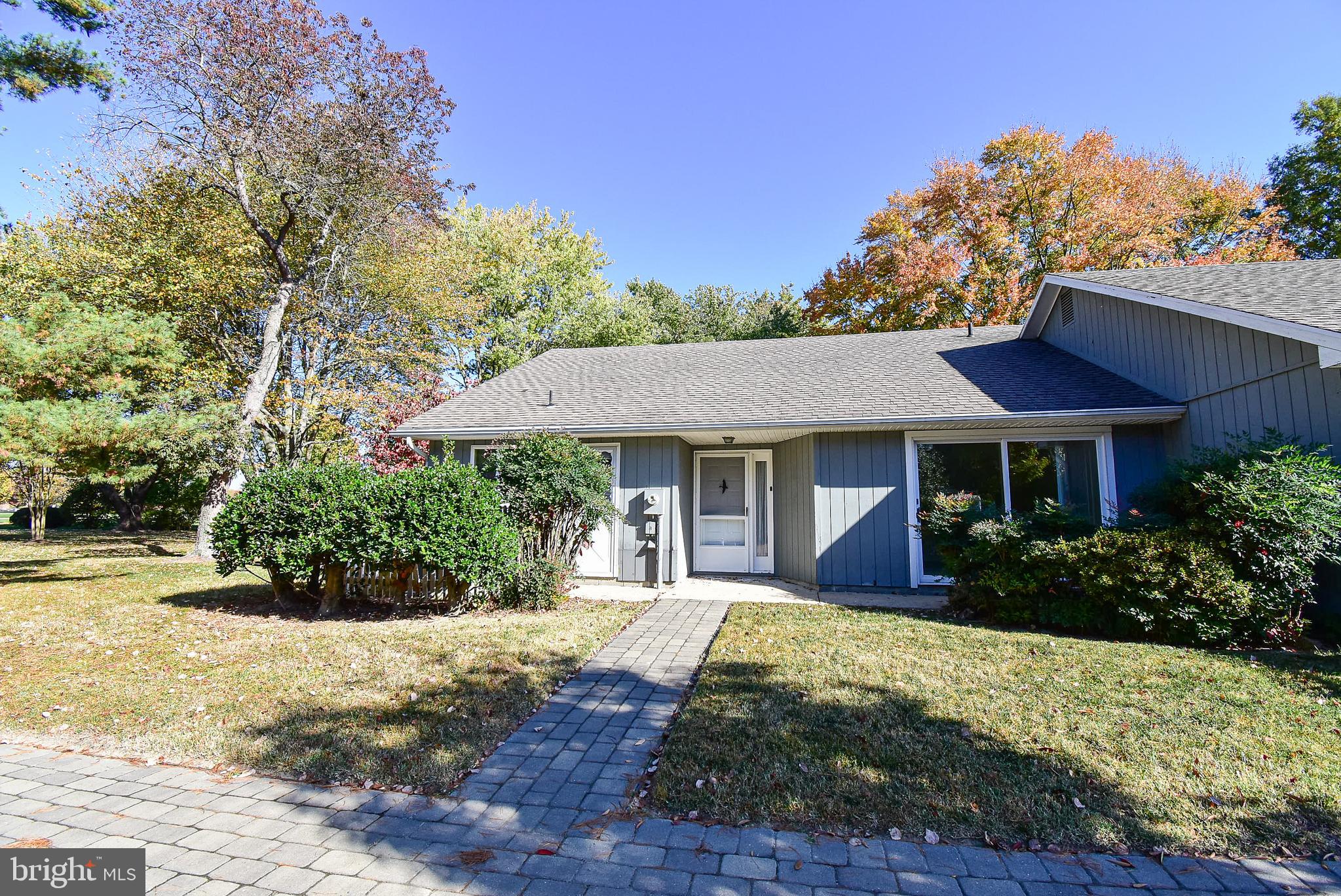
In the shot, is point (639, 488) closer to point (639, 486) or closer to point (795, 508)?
point (639, 486)

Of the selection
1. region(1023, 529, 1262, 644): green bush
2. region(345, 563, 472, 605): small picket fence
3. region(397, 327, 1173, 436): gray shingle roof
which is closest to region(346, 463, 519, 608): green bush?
region(345, 563, 472, 605): small picket fence

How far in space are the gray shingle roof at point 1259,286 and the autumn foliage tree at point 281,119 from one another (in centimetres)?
1628

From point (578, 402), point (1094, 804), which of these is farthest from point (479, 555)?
point (1094, 804)

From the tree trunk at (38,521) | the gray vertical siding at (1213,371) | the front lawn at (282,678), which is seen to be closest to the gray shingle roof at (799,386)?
the gray vertical siding at (1213,371)

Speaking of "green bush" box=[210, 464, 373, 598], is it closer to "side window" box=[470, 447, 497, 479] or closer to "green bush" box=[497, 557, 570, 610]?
"side window" box=[470, 447, 497, 479]

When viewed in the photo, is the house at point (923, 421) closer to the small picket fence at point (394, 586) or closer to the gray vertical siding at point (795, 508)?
the gray vertical siding at point (795, 508)

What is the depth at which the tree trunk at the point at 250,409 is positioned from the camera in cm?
1370

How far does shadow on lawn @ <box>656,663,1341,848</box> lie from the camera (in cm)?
262

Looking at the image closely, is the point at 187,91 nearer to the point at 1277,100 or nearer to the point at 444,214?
the point at 444,214

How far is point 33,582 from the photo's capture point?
956 centimetres

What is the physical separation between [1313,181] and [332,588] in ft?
96.8

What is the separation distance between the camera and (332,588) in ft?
23.3

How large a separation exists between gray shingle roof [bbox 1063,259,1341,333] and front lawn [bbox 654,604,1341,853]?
3.42m

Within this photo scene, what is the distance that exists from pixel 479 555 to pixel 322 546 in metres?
1.81
